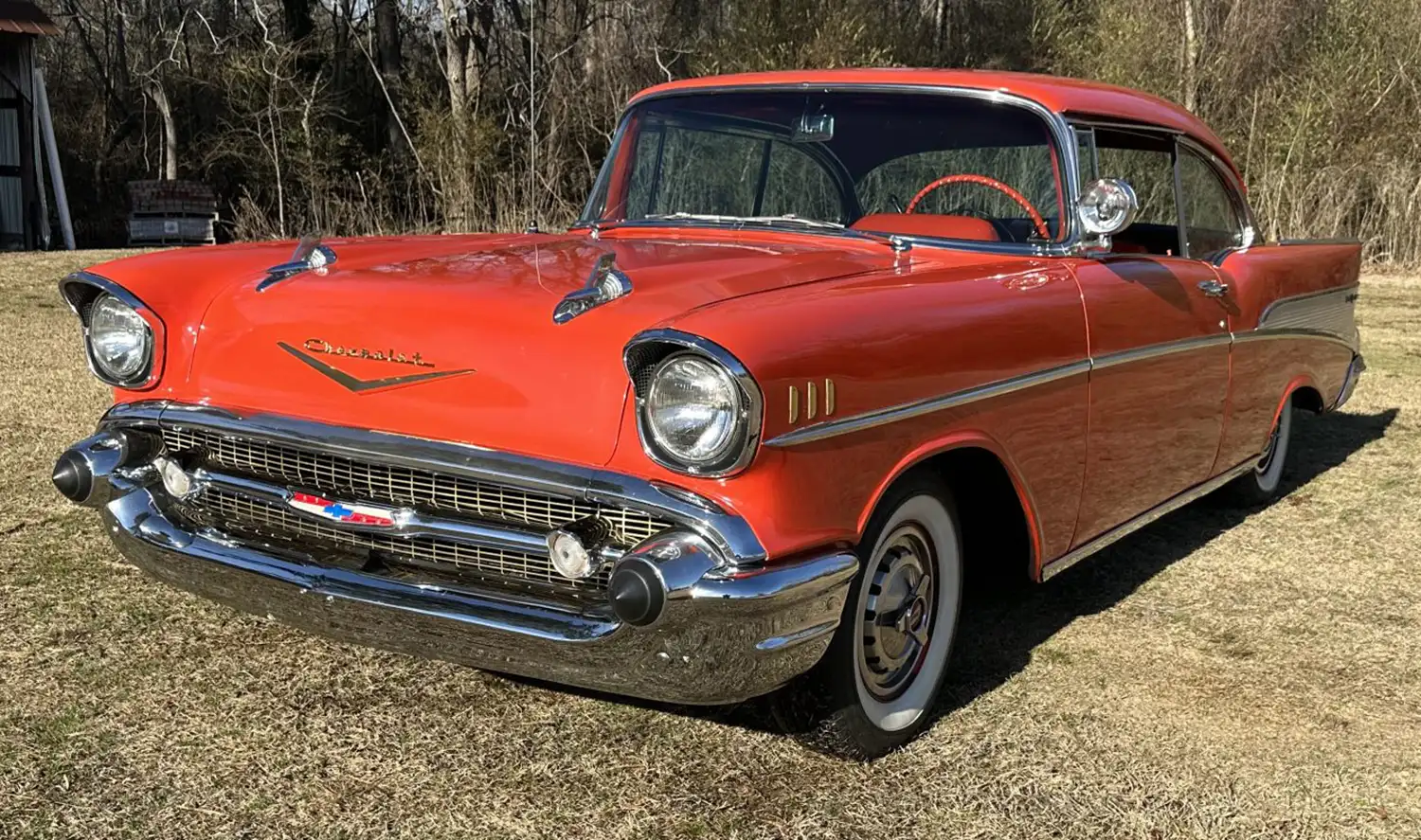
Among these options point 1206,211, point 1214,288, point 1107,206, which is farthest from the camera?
point 1206,211

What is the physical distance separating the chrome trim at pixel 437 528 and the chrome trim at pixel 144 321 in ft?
1.21

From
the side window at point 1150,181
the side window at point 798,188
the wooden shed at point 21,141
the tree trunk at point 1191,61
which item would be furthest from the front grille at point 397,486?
the tree trunk at point 1191,61

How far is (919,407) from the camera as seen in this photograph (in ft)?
8.52

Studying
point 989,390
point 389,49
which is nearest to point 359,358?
point 989,390

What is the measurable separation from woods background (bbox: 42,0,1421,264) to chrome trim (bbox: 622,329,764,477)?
1022 cm

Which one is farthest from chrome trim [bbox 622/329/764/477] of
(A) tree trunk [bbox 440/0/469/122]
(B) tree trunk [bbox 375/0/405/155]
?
(B) tree trunk [bbox 375/0/405/155]

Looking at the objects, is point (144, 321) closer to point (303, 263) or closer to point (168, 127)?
point (303, 263)

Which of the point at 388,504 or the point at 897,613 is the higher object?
the point at 388,504

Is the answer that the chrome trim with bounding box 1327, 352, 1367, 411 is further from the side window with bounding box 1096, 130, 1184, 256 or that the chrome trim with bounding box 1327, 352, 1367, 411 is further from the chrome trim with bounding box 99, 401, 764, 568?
the chrome trim with bounding box 99, 401, 764, 568

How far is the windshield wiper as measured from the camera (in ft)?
A: 11.7

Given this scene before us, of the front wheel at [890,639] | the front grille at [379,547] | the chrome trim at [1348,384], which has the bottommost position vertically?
the chrome trim at [1348,384]

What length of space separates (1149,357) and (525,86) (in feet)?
51.3

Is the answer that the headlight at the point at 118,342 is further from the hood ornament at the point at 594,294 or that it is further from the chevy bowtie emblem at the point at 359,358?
the hood ornament at the point at 594,294

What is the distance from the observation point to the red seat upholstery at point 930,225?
345 centimetres
